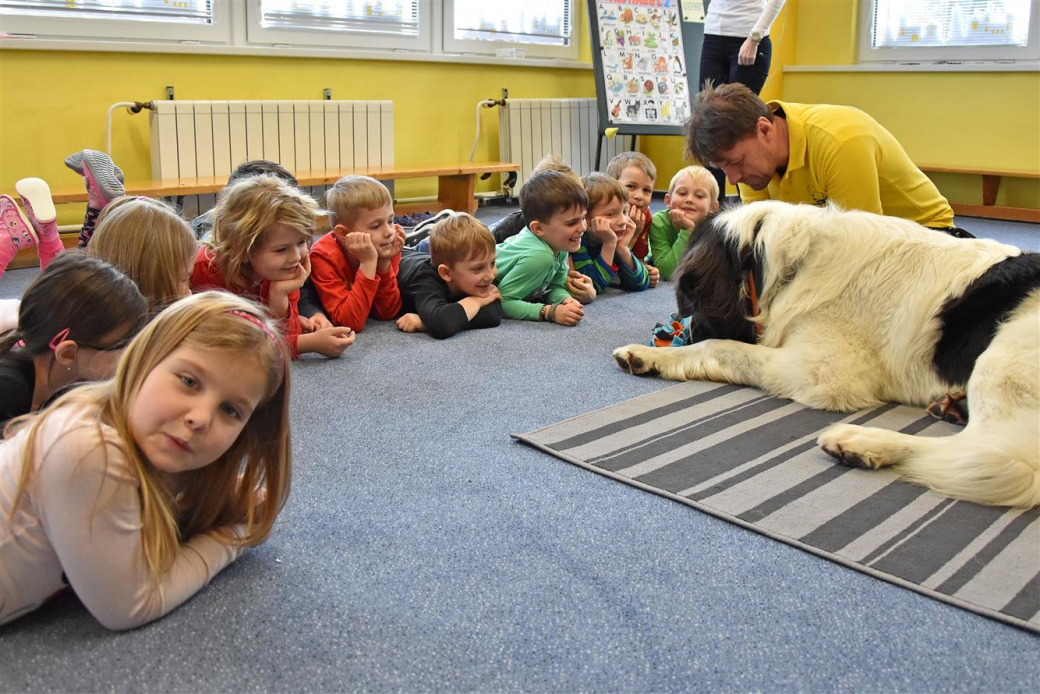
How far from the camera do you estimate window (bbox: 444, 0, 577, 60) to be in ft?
22.1

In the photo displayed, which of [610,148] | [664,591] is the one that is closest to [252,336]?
[664,591]

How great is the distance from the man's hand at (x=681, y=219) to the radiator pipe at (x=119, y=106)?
9.90 feet

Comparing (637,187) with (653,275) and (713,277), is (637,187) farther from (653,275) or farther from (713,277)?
(713,277)

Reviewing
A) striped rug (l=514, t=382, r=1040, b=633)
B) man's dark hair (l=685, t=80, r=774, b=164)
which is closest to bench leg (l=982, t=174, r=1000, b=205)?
man's dark hair (l=685, t=80, r=774, b=164)

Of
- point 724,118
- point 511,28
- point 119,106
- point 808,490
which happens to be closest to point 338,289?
point 724,118

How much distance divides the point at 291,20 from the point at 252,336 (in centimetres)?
501

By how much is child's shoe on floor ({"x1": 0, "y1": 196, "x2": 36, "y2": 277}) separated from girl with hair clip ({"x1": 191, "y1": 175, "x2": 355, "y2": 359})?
901mm

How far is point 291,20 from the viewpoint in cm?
580

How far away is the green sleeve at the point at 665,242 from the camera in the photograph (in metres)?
4.36

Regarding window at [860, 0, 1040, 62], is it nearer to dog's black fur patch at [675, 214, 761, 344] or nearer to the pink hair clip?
dog's black fur patch at [675, 214, 761, 344]

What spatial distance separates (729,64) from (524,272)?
2.95m

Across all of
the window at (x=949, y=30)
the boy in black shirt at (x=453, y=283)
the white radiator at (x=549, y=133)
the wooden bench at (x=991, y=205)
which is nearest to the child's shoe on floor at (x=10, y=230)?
the boy in black shirt at (x=453, y=283)

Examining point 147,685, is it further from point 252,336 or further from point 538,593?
point 538,593

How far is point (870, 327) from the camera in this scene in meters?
2.52
